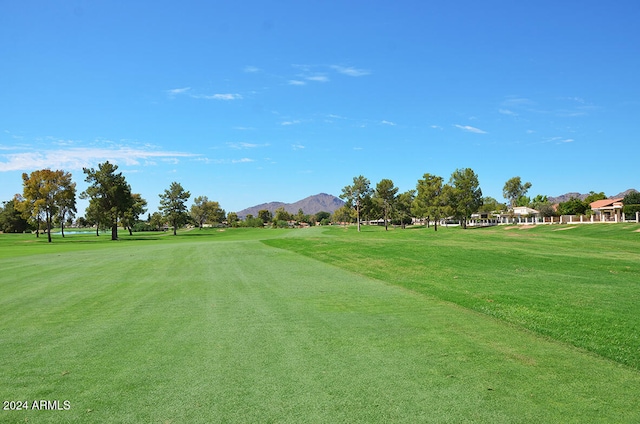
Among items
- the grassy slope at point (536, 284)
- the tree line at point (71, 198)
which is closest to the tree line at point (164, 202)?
the tree line at point (71, 198)

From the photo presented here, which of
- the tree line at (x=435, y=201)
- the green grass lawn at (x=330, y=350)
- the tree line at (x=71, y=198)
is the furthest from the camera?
the tree line at (x=435, y=201)

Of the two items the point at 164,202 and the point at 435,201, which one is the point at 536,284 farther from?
the point at 164,202

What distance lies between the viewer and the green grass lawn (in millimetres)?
4520

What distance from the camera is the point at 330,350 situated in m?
6.54

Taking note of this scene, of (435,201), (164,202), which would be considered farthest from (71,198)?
(435,201)

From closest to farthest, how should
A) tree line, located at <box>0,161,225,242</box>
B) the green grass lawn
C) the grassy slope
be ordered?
the green grass lawn
the grassy slope
tree line, located at <box>0,161,225,242</box>

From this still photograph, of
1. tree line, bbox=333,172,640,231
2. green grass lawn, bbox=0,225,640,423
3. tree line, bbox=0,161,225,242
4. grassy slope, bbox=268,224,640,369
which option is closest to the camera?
green grass lawn, bbox=0,225,640,423

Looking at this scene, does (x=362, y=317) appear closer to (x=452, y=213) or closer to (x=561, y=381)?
(x=561, y=381)

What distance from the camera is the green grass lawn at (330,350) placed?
452cm

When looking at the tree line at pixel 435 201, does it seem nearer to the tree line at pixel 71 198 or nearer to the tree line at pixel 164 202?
the tree line at pixel 164 202

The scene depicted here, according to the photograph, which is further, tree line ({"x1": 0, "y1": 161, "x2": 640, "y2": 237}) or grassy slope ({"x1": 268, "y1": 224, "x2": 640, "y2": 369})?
tree line ({"x1": 0, "y1": 161, "x2": 640, "y2": 237})

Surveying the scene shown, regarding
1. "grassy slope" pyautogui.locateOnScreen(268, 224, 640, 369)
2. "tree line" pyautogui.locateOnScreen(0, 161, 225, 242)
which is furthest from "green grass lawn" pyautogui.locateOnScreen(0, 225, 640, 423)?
"tree line" pyautogui.locateOnScreen(0, 161, 225, 242)

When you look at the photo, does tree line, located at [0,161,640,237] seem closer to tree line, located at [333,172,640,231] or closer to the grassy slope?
tree line, located at [333,172,640,231]

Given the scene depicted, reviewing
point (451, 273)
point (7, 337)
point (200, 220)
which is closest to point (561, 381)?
point (7, 337)
